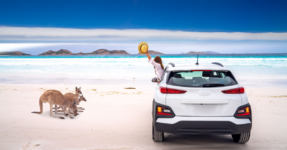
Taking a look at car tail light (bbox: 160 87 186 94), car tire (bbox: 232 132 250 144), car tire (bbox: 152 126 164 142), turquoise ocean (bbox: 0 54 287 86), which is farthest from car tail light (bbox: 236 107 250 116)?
turquoise ocean (bbox: 0 54 287 86)

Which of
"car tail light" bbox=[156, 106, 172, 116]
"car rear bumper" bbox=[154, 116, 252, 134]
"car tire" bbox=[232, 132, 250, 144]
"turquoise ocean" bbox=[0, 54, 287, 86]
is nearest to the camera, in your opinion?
"car rear bumper" bbox=[154, 116, 252, 134]

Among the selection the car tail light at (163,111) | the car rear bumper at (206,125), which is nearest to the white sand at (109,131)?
the car rear bumper at (206,125)

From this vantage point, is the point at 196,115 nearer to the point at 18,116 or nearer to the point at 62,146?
the point at 62,146

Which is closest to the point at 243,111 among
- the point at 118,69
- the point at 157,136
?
the point at 157,136

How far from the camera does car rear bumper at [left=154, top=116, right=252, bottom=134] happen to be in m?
3.59

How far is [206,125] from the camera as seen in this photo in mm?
3590

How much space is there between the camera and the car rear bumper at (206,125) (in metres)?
3.59

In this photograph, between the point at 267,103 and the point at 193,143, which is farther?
the point at 267,103

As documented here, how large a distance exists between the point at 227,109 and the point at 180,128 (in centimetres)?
80

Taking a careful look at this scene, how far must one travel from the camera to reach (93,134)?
5.02m

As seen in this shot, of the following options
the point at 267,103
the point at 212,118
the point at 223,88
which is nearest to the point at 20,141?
the point at 212,118

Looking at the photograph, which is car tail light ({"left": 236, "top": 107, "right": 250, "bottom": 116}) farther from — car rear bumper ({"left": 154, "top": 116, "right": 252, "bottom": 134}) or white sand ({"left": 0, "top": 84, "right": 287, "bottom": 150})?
white sand ({"left": 0, "top": 84, "right": 287, "bottom": 150})

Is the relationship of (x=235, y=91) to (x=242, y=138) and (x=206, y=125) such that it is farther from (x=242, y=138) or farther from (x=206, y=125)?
(x=242, y=138)

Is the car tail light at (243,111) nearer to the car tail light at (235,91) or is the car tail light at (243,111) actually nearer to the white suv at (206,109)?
the white suv at (206,109)
